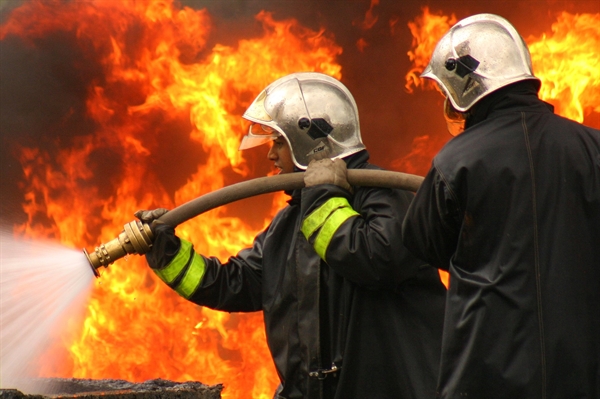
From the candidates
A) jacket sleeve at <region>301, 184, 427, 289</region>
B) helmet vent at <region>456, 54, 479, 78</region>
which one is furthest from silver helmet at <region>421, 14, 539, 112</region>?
jacket sleeve at <region>301, 184, 427, 289</region>

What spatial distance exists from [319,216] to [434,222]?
890 mm

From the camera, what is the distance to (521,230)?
3076 mm

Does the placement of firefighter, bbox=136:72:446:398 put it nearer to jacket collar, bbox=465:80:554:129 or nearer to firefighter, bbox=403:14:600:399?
firefighter, bbox=403:14:600:399

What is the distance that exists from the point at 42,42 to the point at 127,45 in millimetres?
798

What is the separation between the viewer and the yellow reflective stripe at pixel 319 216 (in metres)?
4.01

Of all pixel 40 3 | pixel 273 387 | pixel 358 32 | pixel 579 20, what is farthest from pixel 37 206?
pixel 579 20

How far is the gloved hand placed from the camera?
4219 millimetres

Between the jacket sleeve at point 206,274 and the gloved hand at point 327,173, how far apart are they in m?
0.74

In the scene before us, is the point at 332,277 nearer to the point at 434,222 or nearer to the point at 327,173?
the point at 327,173

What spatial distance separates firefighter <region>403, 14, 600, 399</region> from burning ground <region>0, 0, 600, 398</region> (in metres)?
5.25

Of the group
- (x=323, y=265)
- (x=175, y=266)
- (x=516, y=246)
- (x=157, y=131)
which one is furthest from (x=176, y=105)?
(x=516, y=246)

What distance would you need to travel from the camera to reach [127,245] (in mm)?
4617

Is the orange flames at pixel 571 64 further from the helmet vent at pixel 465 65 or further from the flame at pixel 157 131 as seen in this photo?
the helmet vent at pixel 465 65

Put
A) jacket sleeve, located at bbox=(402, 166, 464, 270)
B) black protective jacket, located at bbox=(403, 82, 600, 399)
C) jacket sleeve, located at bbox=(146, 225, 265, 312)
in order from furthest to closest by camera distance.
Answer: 1. jacket sleeve, located at bbox=(146, 225, 265, 312)
2. jacket sleeve, located at bbox=(402, 166, 464, 270)
3. black protective jacket, located at bbox=(403, 82, 600, 399)
